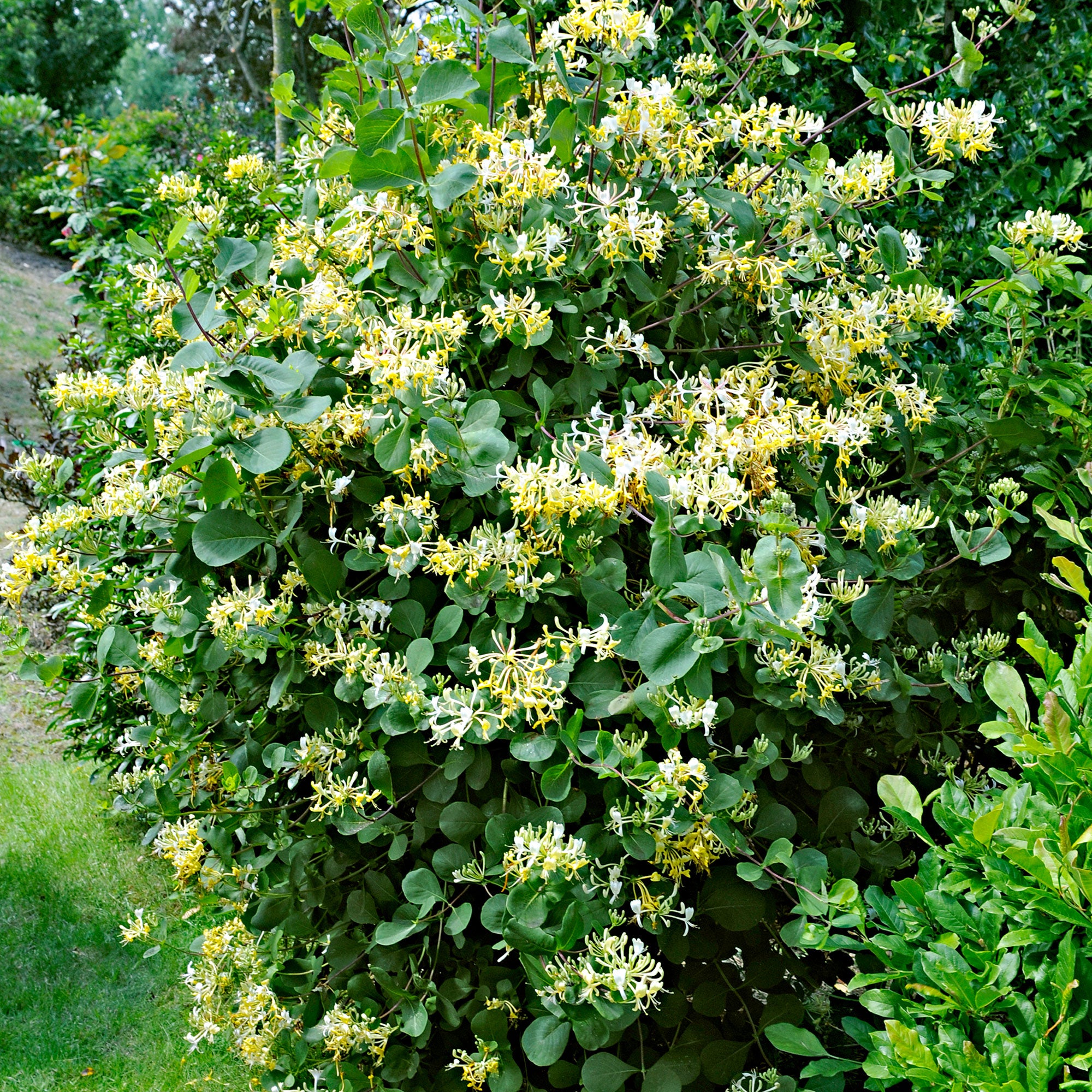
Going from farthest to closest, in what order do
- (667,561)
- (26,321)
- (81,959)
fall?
(26,321)
(81,959)
(667,561)

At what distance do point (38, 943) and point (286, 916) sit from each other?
96.2 inches

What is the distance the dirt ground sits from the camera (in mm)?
8297

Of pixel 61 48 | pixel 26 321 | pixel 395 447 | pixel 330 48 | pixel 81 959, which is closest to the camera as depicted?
pixel 395 447

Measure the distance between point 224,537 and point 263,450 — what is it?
0.62ft

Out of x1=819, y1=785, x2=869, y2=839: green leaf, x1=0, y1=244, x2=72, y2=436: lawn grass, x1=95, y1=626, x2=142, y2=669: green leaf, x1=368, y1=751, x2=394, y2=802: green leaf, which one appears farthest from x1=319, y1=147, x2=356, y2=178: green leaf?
x1=0, y1=244, x2=72, y2=436: lawn grass

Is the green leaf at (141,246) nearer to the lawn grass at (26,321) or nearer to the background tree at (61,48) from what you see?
the lawn grass at (26,321)

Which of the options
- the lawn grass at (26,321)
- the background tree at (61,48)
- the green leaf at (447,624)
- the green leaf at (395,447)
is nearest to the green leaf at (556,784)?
the green leaf at (447,624)

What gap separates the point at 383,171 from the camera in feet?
5.33

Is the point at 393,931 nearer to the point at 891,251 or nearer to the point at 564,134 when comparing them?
the point at 564,134

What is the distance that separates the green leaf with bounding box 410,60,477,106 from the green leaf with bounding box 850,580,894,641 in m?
1.05

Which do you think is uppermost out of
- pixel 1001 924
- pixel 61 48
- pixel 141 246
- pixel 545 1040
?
pixel 141 246

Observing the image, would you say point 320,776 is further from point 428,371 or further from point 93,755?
point 93,755

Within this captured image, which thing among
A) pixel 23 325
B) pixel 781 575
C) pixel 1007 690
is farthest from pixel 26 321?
pixel 1007 690

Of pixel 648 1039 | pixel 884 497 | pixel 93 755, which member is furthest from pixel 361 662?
pixel 93 755
